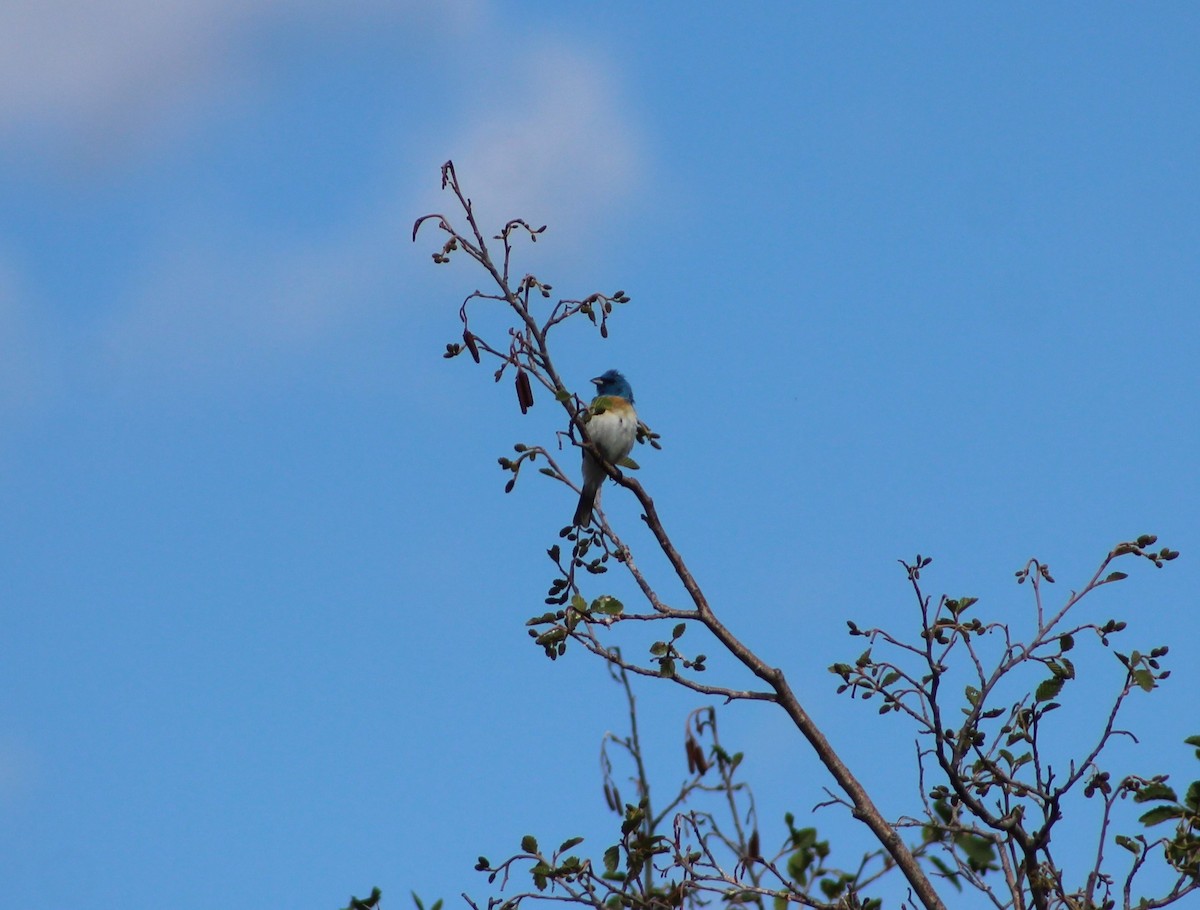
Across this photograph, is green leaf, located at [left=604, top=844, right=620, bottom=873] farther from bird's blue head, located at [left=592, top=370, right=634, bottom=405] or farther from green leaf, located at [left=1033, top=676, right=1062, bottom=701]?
bird's blue head, located at [left=592, top=370, right=634, bottom=405]

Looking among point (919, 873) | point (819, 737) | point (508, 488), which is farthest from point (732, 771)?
point (508, 488)

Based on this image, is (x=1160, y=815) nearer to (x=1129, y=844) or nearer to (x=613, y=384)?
(x=1129, y=844)

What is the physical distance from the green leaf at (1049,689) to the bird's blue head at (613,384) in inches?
225

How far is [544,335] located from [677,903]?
2.20 m

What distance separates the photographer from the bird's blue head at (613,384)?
11.0 metres

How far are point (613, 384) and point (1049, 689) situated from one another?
19.3ft

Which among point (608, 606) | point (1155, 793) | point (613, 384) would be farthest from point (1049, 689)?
point (613, 384)

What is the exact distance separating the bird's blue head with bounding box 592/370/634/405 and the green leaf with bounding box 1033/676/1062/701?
5713 millimetres

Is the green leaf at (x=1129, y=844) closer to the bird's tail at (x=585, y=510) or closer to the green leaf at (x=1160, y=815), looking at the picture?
the green leaf at (x=1160, y=815)

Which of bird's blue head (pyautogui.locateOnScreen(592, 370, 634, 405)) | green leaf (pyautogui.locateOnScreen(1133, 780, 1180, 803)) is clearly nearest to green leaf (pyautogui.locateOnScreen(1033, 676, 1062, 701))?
green leaf (pyautogui.locateOnScreen(1133, 780, 1180, 803))

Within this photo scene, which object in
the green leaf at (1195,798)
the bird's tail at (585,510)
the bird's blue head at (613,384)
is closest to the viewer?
the green leaf at (1195,798)

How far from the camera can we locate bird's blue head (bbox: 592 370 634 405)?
10969 millimetres

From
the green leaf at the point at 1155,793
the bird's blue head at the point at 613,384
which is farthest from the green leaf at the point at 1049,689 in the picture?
the bird's blue head at the point at 613,384

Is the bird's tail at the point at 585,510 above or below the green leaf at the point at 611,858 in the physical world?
above
